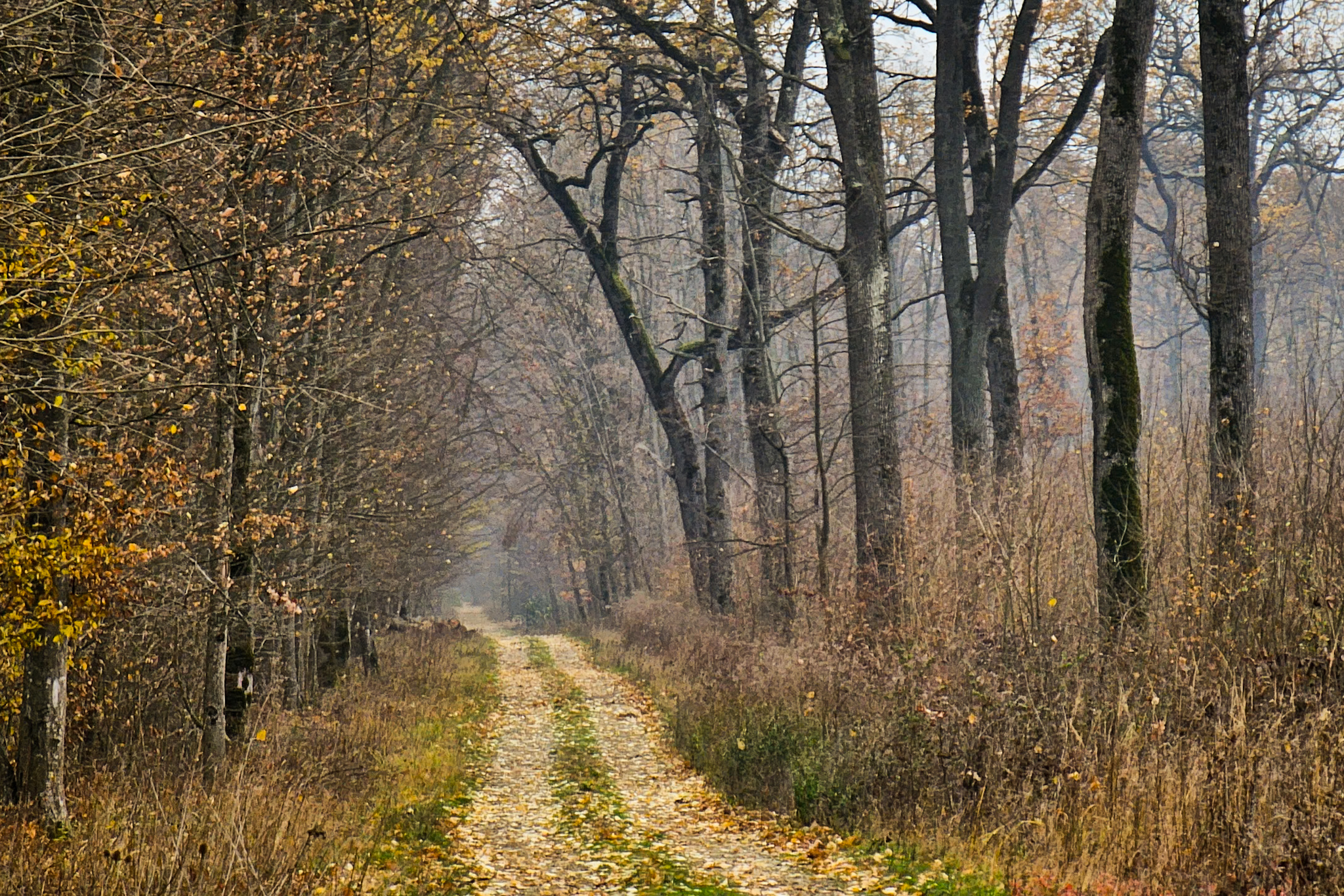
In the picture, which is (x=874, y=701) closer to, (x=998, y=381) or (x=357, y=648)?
(x=998, y=381)

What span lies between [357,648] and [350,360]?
10.5 meters

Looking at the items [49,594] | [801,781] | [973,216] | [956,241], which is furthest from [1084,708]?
[973,216]

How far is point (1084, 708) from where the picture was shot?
7305 mm

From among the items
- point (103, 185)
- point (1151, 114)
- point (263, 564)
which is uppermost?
point (1151, 114)

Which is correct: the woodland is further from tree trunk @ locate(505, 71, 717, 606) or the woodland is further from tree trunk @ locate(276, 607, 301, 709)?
tree trunk @ locate(505, 71, 717, 606)

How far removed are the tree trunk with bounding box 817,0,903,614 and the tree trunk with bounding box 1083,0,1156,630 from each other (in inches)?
134

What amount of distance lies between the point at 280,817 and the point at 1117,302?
7.57m

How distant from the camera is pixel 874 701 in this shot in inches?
363

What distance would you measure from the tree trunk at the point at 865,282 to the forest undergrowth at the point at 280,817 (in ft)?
17.6

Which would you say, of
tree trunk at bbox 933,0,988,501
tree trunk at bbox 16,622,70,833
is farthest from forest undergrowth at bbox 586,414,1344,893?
tree trunk at bbox 16,622,70,833

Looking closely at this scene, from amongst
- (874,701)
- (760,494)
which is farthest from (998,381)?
(874,701)

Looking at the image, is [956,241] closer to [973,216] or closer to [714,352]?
[973,216]

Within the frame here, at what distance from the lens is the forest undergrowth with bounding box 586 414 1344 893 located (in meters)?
5.67

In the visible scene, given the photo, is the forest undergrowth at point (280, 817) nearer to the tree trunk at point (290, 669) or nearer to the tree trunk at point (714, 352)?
the tree trunk at point (290, 669)
